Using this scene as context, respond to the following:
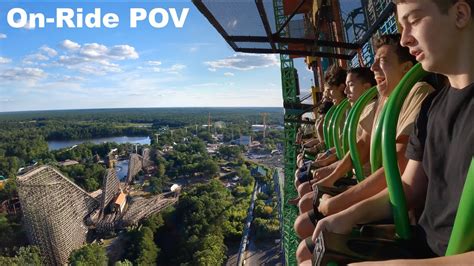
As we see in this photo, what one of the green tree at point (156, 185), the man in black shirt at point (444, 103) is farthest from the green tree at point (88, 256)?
the man in black shirt at point (444, 103)

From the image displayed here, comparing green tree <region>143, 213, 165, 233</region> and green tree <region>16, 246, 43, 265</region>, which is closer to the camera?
green tree <region>16, 246, 43, 265</region>

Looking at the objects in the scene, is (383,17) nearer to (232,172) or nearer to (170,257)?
(170,257)

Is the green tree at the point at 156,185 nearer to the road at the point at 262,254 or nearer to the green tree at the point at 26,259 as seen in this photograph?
the road at the point at 262,254

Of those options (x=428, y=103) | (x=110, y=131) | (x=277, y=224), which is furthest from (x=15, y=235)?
(x=110, y=131)

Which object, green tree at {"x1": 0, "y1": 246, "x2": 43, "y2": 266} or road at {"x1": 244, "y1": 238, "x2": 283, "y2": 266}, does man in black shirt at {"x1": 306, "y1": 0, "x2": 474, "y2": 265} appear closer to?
road at {"x1": 244, "y1": 238, "x2": 283, "y2": 266}

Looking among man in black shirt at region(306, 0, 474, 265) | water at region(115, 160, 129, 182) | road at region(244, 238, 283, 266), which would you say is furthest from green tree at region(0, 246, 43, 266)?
man in black shirt at region(306, 0, 474, 265)

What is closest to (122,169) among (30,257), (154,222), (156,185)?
(156,185)
